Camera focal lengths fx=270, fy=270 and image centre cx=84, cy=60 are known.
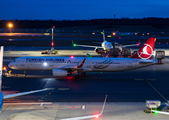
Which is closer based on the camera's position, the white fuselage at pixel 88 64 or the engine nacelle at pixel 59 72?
the engine nacelle at pixel 59 72

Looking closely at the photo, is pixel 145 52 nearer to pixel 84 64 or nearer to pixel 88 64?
pixel 88 64

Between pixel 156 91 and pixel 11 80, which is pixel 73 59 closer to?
pixel 11 80

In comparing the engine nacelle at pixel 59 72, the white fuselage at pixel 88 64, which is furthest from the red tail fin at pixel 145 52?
the engine nacelle at pixel 59 72

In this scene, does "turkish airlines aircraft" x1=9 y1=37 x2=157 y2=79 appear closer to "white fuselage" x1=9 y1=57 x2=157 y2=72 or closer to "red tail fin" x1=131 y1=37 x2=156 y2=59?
"white fuselage" x1=9 y1=57 x2=157 y2=72

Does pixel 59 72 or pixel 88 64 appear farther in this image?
pixel 88 64

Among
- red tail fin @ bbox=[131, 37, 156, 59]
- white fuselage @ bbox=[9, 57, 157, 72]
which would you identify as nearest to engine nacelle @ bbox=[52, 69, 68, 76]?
white fuselage @ bbox=[9, 57, 157, 72]

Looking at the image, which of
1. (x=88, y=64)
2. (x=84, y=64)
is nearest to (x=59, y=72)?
(x=84, y=64)

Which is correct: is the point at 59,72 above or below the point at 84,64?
below

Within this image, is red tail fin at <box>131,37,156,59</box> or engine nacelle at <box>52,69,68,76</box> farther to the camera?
red tail fin at <box>131,37,156,59</box>

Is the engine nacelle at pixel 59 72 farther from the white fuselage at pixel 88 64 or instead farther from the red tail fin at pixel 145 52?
the red tail fin at pixel 145 52

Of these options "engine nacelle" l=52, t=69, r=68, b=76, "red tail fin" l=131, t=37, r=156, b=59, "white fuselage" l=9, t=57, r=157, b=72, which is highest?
"red tail fin" l=131, t=37, r=156, b=59

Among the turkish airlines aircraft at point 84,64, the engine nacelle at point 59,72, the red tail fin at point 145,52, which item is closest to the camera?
the engine nacelle at point 59,72

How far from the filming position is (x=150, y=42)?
153 feet

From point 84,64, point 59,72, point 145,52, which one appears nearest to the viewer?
point 59,72
